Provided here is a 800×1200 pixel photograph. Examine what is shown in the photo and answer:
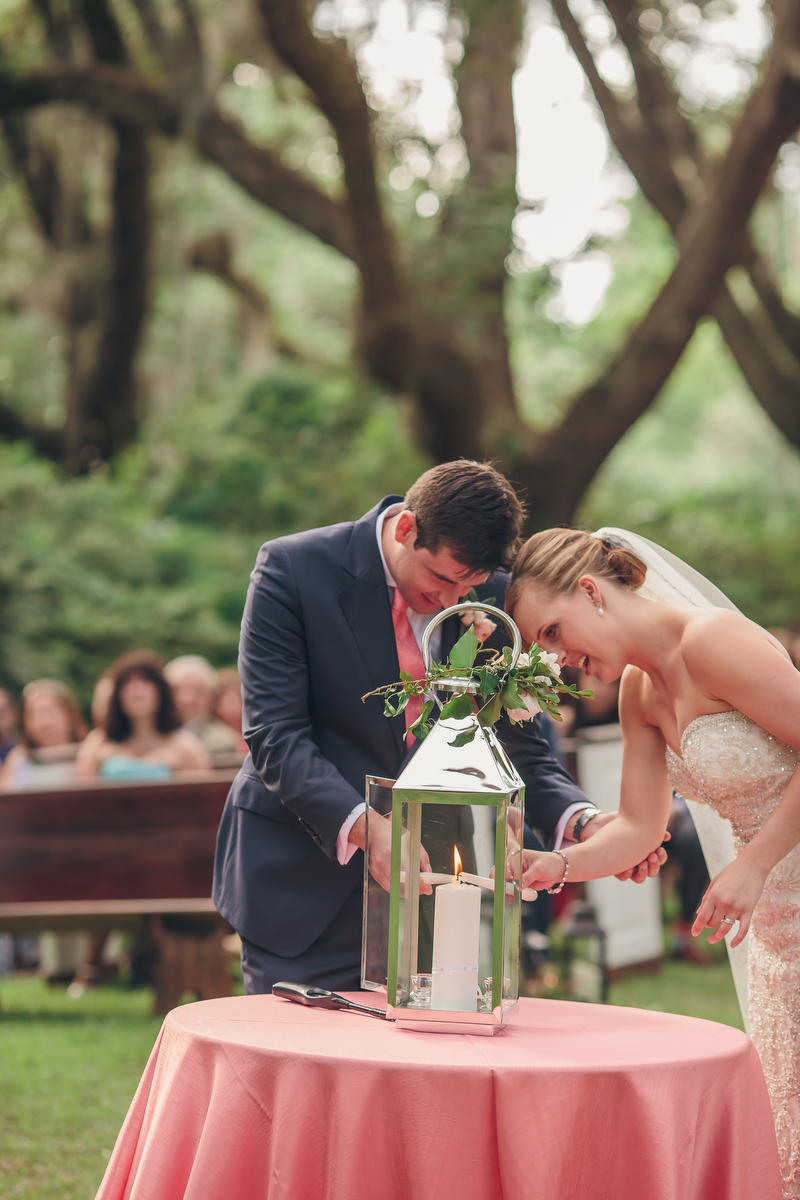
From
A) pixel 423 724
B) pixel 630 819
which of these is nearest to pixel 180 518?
pixel 630 819

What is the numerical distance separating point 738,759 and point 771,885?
311mm

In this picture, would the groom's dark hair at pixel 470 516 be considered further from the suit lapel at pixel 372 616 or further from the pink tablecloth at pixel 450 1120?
the pink tablecloth at pixel 450 1120

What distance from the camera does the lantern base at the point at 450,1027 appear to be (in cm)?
209

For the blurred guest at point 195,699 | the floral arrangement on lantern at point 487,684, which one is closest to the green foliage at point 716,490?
the blurred guest at point 195,699

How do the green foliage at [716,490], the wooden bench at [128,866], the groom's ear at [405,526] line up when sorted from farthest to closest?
1. the green foliage at [716,490]
2. the wooden bench at [128,866]
3. the groom's ear at [405,526]

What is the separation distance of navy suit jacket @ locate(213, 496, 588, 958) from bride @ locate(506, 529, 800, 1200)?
28cm

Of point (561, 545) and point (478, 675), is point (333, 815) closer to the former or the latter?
point (478, 675)

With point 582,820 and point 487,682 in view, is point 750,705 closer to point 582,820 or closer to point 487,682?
point 582,820

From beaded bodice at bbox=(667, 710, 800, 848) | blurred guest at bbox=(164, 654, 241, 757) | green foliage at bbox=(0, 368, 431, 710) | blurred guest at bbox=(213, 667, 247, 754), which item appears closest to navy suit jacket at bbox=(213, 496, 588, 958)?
beaded bodice at bbox=(667, 710, 800, 848)

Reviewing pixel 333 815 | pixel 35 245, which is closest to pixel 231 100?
pixel 35 245

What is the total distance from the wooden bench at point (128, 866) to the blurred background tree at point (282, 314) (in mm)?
2730

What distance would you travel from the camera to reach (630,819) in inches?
112

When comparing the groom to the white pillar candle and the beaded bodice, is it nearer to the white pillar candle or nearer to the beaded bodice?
the beaded bodice

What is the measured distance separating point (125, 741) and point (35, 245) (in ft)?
27.2
